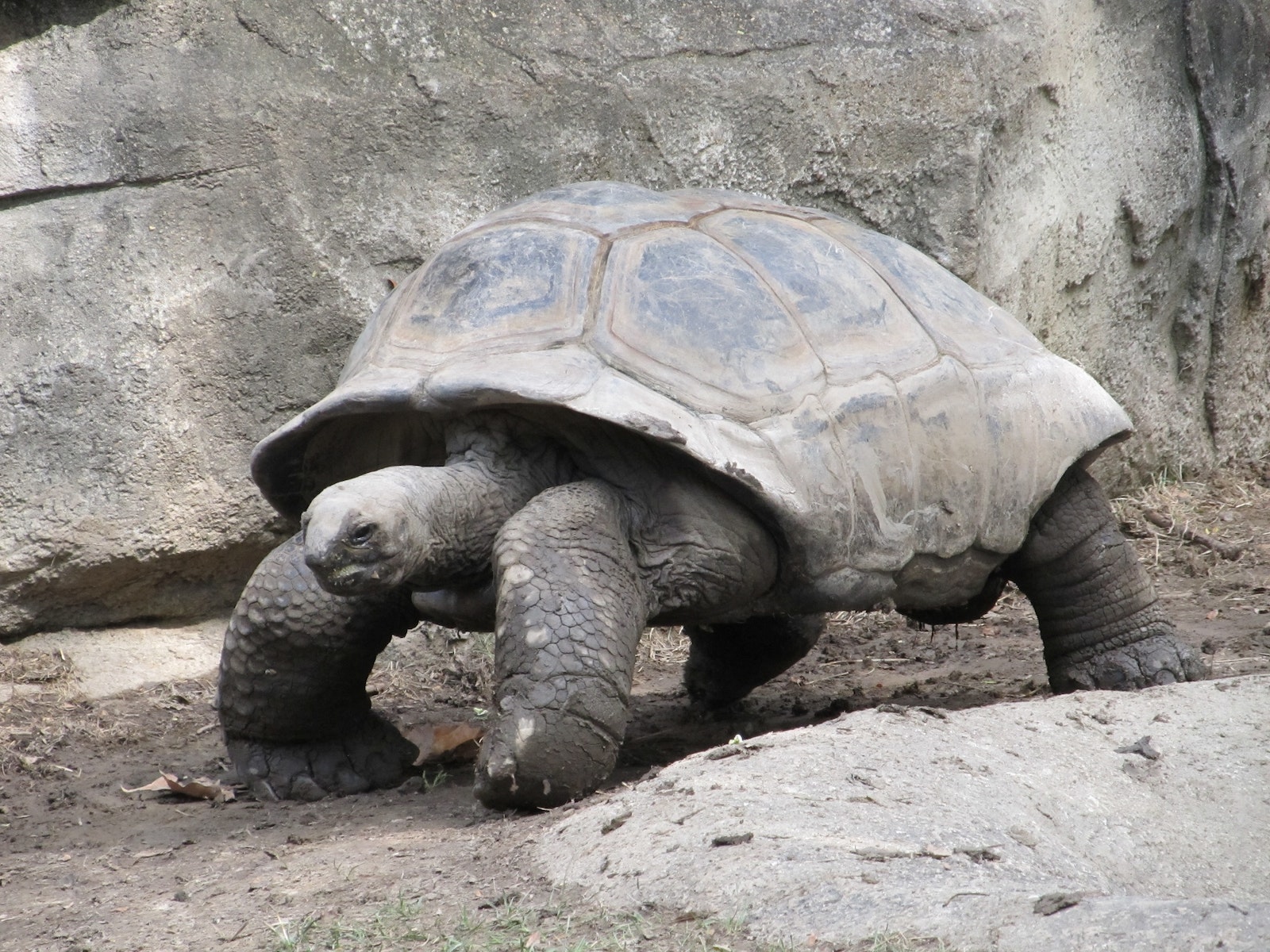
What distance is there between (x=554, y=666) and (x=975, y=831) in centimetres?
101

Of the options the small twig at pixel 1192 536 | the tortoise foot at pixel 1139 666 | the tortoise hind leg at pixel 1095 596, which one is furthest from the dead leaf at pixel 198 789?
the small twig at pixel 1192 536

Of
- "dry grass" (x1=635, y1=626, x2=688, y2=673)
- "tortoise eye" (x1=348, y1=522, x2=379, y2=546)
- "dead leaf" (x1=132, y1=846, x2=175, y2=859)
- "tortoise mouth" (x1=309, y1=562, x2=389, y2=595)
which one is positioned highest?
"tortoise eye" (x1=348, y1=522, x2=379, y2=546)

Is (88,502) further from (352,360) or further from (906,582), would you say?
(906,582)

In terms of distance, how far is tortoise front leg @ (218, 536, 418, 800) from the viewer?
3.71 m

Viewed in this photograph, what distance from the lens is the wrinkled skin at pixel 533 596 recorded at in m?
3.19

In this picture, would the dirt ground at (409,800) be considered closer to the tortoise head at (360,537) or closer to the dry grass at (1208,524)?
the dry grass at (1208,524)

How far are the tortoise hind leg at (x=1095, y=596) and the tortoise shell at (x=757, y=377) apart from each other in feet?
0.73

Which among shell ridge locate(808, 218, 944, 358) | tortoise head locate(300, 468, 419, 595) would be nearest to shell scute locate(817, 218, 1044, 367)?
shell ridge locate(808, 218, 944, 358)

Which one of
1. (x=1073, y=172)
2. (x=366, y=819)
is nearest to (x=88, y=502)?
(x=366, y=819)

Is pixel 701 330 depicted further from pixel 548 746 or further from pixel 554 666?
pixel 548 746

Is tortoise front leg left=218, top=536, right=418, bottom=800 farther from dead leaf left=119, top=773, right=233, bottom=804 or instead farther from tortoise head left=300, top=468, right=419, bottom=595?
tortoise head left=300, top=468, right=419, bottom=595

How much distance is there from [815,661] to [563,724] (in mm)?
2653

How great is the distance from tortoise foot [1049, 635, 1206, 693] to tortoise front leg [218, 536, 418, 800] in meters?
2.10

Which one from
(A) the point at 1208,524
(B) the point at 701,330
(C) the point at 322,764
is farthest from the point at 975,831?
(A) the point at 1208,524
